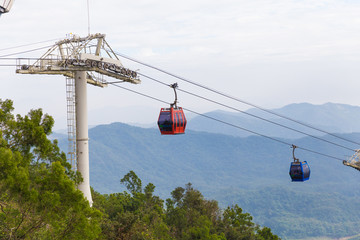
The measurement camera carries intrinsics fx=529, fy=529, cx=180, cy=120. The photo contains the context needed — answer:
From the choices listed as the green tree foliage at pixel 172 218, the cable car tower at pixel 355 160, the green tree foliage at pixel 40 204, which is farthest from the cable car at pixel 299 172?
the green tree foliage at pixel 40 204

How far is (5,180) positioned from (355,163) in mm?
28488

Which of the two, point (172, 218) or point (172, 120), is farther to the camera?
point (172, 218)

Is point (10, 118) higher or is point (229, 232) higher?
point (10, 118)

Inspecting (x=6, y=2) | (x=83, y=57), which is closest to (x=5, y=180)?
(x=6, y=2)

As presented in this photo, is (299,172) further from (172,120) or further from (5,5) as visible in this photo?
(5,5)

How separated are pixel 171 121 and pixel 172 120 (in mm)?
74

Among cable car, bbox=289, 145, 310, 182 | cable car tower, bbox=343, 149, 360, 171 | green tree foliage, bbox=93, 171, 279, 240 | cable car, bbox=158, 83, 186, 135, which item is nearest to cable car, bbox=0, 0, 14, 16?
cable car, bbox=158, 83, 186, 135

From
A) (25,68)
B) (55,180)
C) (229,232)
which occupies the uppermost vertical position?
(25,68)

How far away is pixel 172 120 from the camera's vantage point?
2709 cm

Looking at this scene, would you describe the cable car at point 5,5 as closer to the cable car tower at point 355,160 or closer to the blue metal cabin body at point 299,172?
the blue metal cabin body at point 299,172

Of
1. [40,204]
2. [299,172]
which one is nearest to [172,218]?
[299,172]

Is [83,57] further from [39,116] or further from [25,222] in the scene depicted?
[25,222]

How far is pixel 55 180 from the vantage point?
21.3m

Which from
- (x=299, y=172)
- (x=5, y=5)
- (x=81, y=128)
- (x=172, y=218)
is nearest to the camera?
(x=5, y=5)
